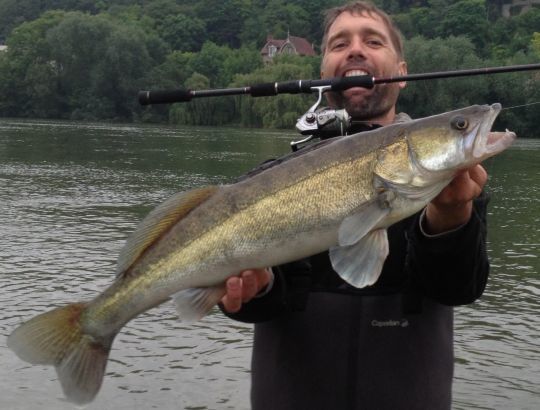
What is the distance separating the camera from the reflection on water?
26.2 feet

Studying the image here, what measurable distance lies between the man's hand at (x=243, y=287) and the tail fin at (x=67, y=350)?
0.60m

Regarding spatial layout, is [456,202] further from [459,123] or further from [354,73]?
[354,73]

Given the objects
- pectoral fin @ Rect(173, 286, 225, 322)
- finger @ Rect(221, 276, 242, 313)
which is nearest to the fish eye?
finger @ Rect(221, 276, 242, 313)

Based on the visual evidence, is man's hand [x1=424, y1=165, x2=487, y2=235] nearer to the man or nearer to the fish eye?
the man

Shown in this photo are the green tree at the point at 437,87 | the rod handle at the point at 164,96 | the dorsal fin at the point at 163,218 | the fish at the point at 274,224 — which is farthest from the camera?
the green tree at the point at 437,87

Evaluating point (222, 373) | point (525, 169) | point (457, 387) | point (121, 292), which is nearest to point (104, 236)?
point (222, 373)

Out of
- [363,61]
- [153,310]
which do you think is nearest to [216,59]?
[153,310]

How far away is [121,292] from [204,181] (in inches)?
844

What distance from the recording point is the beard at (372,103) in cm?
405

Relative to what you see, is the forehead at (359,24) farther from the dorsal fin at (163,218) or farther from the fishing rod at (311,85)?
the dorsal fin at (163,218)

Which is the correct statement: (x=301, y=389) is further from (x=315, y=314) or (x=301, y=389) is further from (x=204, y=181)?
(x=204, y=181)

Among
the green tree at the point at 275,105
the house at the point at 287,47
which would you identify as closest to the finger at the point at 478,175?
the green tree at the point at 275,105

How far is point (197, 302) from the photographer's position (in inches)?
131

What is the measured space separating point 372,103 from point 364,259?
1.30m
